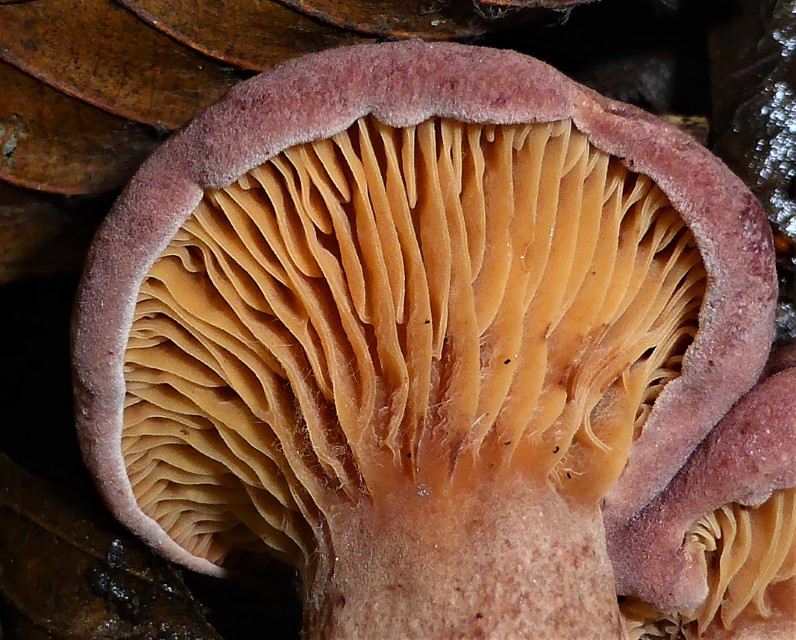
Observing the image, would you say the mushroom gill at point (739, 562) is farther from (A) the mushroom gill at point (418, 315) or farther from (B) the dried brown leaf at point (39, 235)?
(B) the dried brown leaf at point (39, 235)

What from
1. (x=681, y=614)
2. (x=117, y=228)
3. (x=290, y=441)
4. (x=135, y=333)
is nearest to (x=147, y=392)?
(x=135, y=333)

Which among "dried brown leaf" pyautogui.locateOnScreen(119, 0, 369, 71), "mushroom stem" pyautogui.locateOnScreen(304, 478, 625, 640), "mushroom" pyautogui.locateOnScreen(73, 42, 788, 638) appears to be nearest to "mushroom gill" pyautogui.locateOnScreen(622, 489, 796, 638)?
"mushroom" pyautogui.locateOnScreen(73, 42, 788, 638)

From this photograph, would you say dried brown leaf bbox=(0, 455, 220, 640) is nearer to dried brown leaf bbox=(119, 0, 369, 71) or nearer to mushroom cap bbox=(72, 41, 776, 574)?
mushroom cap bbox=(72, 41, 776, 574)

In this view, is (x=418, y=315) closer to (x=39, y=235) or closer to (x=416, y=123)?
(x=416, y=123)

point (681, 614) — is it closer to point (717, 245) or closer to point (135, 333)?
point (717, 245)

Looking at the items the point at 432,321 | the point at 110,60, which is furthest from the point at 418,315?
the point at 110,60

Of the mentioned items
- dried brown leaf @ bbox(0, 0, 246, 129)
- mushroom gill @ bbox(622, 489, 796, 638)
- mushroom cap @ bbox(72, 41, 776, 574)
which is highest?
dried brown leaf @ bbox(0, 0, 246, 129)
